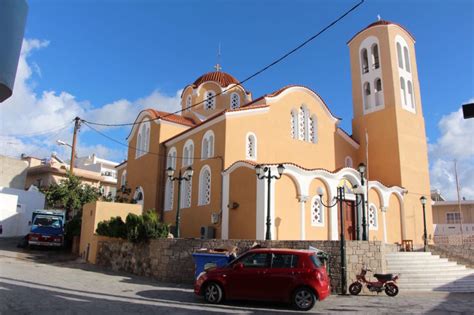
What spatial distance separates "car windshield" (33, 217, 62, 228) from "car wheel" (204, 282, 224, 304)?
676 inches

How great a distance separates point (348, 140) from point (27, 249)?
2034cm

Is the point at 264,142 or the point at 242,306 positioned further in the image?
the point at 264,142

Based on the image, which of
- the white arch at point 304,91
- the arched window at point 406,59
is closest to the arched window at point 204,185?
the white arch at point 304,91

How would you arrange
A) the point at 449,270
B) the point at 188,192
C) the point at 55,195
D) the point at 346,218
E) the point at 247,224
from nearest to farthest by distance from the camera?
the point at 449,270
the point at 247,224
the point at 346,218
the point at 188,192
the point at 55,195

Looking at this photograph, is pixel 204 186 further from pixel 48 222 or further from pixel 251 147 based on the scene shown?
pixel 48 222

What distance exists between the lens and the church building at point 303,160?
18297 mm

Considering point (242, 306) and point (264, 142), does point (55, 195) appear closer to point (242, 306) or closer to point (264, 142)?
point (264, 142)

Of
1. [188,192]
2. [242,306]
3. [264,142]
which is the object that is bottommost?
[242,306]

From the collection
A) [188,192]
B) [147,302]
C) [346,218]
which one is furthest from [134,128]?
[147,302]

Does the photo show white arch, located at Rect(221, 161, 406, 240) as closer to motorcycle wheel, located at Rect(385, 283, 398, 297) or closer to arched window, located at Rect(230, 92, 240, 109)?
motorcycle wheel, located at Rect(385, 283, 398, 297)

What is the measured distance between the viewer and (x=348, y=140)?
1011 inches

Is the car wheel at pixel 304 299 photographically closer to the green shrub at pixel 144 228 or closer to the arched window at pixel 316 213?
the green shrub at pixel 144 228

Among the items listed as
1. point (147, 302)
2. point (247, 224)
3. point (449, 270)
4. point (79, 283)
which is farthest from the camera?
point (247, 224)

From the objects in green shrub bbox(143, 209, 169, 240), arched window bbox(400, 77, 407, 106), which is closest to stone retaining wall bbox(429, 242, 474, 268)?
arched window bbox(400, 77, 407, 106)
